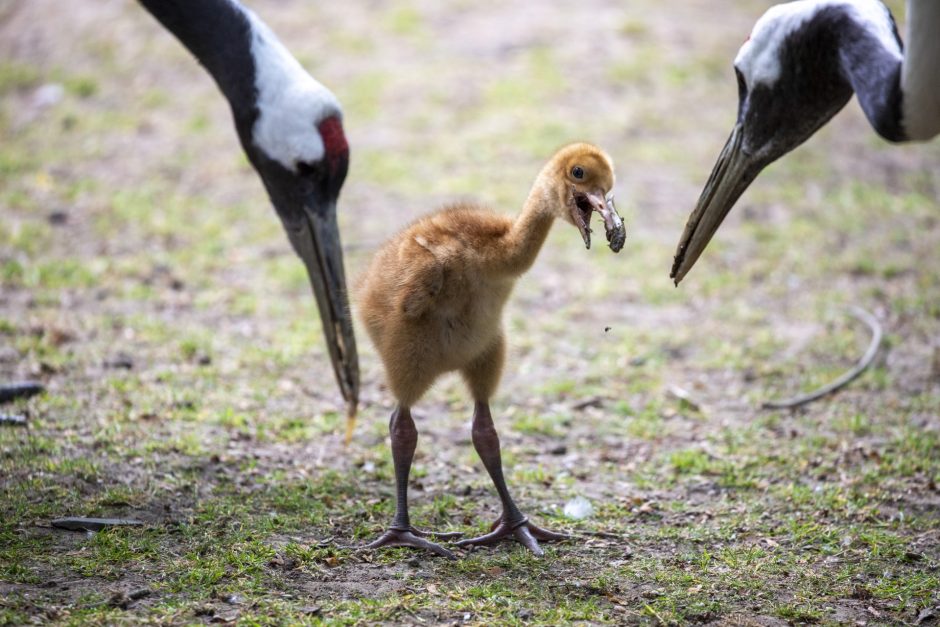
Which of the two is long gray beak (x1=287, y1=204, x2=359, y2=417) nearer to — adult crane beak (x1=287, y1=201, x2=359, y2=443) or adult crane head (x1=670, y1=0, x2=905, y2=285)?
adult crane beak (x1=287, y1=201, x2=359, y2=443)

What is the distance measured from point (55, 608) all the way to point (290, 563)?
86 cm

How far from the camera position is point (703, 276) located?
8164 millimetres

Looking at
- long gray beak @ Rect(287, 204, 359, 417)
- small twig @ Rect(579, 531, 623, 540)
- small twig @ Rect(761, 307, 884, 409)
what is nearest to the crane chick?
small twig @ Rect(579, 531, 623, 540)

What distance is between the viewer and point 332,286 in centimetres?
563

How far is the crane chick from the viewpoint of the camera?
4520mm

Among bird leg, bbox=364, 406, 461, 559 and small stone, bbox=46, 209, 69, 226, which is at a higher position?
small stone, bbox=46, 209, 69, 226

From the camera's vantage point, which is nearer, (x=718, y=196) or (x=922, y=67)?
(x=922, y=67)

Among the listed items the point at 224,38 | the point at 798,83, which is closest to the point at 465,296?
the point at 798,83

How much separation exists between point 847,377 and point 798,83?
7.69ft

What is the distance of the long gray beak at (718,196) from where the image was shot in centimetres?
508

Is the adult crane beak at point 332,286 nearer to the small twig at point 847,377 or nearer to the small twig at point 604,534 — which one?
the small twig at point 604,534

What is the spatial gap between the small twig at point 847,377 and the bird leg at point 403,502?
234cm

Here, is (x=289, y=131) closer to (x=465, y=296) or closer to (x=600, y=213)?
(x=465, y=296)

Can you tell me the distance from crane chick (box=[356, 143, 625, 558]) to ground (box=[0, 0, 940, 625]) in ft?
0.95
